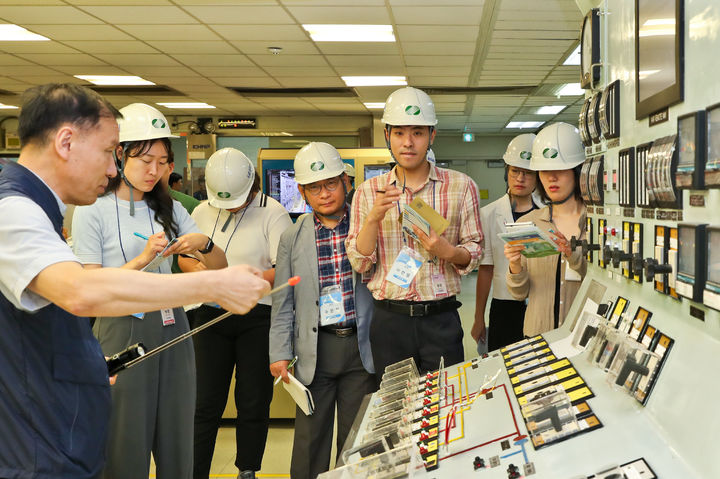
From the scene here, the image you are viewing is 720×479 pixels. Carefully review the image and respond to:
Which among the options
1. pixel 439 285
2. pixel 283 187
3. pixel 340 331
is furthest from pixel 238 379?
pixel 283 187

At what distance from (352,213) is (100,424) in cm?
145

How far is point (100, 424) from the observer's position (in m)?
1.53

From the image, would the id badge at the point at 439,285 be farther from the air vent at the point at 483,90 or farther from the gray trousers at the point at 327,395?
the air vent at the point at 483,90

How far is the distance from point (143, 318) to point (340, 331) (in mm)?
841

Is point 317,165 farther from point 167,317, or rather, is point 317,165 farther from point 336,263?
point 167,317

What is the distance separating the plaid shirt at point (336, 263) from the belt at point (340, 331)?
0.02m

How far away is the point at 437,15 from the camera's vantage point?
18.5 feet

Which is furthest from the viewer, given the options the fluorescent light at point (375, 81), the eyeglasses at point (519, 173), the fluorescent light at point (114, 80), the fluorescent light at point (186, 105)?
the fluorescent light at point (186, 105)

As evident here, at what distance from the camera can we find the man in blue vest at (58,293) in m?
1.30

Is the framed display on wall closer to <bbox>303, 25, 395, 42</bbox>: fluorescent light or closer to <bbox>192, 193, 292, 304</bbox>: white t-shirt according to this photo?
<bbox>192, 193, 292, 304</bbox>: white t-shirt

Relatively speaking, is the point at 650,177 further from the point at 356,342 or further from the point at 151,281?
the point at 356,342

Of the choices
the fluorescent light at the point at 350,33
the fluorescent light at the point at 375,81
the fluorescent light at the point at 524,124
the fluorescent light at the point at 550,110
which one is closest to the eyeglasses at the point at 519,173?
the fluorescent light at the point at 350,33

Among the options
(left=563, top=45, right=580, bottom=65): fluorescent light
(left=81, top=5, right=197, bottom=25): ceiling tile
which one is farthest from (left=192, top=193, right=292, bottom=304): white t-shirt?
(left=563, top=45, right=580, bottom=65): fluorescent light

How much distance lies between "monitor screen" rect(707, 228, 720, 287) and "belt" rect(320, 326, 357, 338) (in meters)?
1.70
